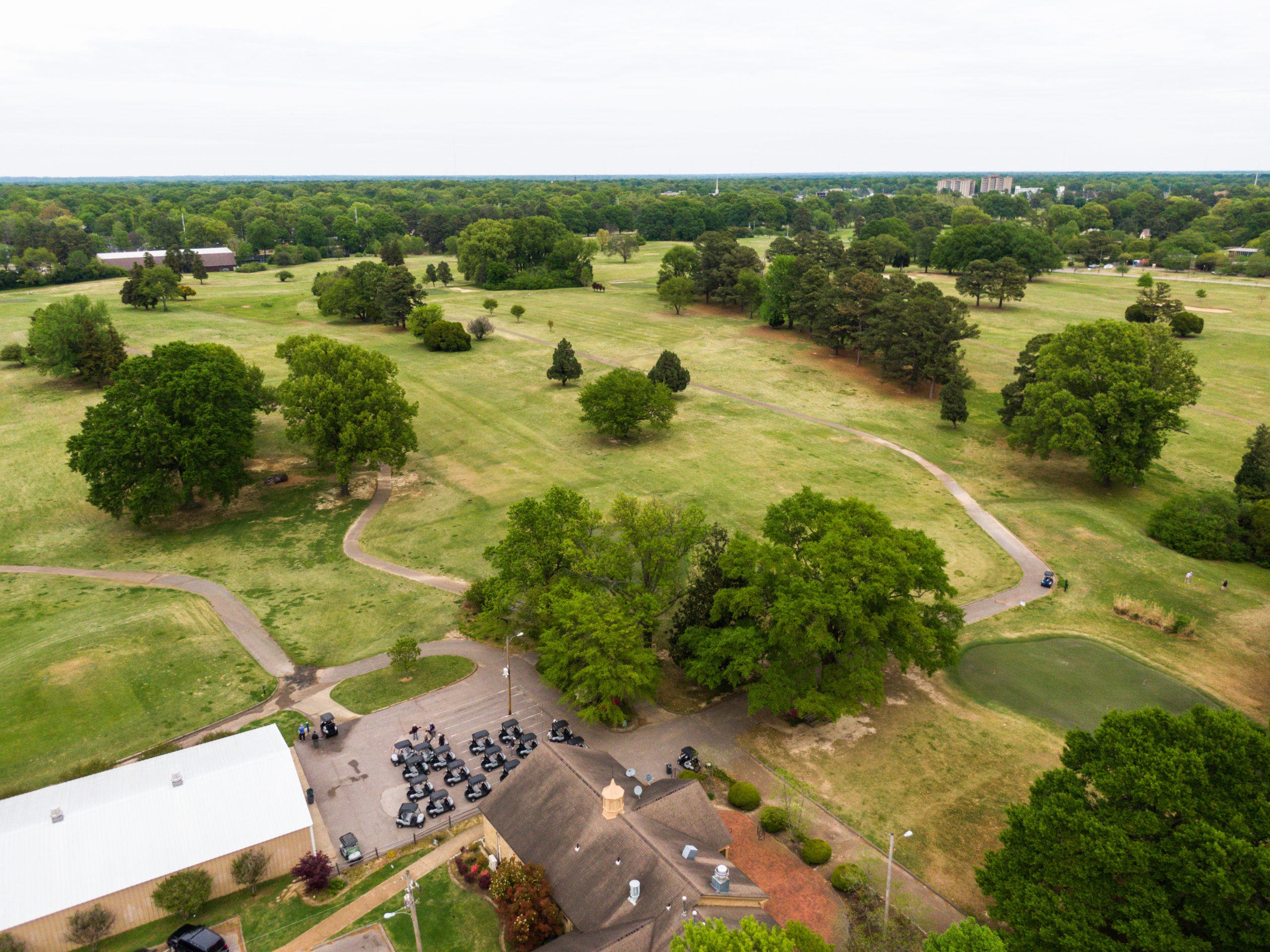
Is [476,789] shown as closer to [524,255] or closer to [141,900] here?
[141,900]

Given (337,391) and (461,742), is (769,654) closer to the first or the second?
(461,742)

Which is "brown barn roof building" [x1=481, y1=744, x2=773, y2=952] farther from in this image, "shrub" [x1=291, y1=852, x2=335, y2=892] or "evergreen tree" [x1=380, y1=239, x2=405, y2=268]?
"evergreen tree" [x1=380, y1=239, x2=405, y2=268]

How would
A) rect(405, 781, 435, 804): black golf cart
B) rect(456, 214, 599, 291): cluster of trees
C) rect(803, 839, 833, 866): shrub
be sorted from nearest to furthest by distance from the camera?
rect(803, 839, 833, 866): shrub < rect(405, 781, 435, 804): black golf cart < rect(456, 214, 599, 291): cluster of trees

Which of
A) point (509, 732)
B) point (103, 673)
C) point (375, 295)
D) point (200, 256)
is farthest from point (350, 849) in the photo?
point (200, 256)

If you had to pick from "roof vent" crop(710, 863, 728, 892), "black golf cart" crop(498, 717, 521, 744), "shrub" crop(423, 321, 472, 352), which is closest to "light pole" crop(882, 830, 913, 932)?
"roof vent" crop(710, 863, 728, 892)

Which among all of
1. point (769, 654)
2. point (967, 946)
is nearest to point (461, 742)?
point (769, 654)

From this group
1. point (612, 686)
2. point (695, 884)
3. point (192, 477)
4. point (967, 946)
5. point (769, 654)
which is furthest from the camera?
point (192, 477)

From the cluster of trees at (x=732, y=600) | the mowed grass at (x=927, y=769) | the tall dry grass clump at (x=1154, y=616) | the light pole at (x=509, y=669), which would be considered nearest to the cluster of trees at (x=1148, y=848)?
the mowed grass at (x=927, y=769)
